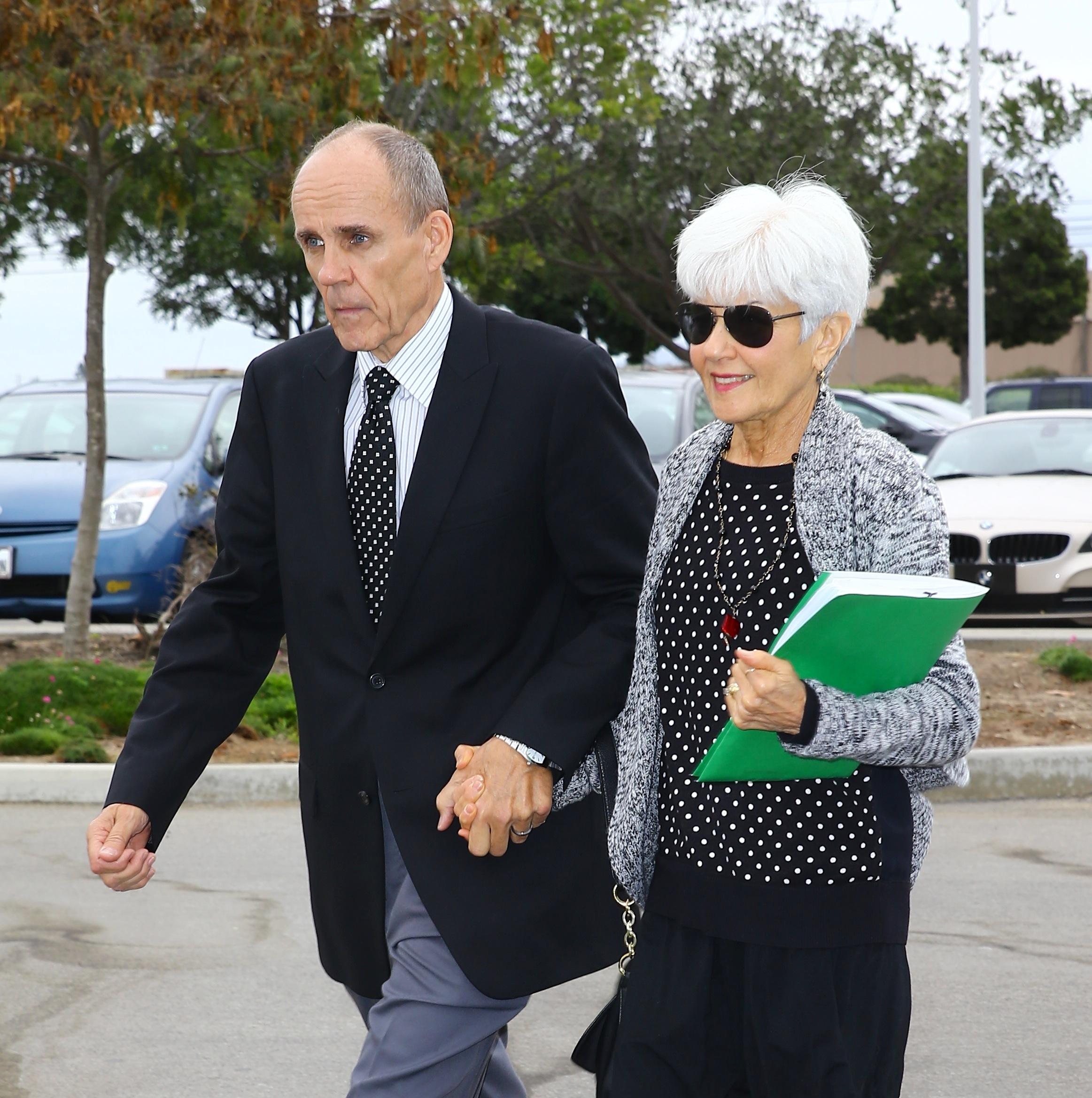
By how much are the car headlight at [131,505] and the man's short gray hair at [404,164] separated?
7.89 metres

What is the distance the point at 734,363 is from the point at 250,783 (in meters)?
5.20

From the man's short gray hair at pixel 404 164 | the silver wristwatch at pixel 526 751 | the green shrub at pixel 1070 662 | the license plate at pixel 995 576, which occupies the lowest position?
the green shrub at pixel 1070 662

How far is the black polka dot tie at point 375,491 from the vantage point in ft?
9.50

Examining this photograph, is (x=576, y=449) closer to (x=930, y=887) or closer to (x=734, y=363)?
(x=734, y=363)

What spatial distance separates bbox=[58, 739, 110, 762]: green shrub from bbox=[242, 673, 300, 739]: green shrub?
679 mm

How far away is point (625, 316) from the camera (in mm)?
40625

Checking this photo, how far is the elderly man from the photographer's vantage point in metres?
2.77

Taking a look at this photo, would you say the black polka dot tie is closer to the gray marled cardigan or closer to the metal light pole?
the gray marled cardigan

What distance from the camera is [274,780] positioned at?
24.5 feet

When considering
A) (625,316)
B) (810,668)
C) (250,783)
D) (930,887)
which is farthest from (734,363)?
(625,316)

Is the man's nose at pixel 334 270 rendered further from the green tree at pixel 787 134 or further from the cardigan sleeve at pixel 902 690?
the green tree at pixel 787 134

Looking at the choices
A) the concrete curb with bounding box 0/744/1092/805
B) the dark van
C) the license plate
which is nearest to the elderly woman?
the concrete curb with bounding box 0/744/1092/805

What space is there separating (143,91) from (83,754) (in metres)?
3.24

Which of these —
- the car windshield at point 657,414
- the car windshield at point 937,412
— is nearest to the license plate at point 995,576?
the car windshield at point 657,414
